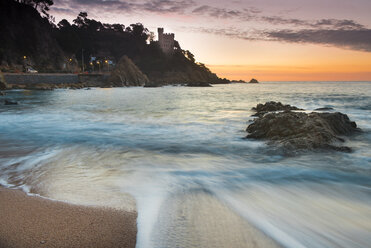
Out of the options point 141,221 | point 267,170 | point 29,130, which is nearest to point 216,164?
point 267,170

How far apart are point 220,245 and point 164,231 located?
0.51 m

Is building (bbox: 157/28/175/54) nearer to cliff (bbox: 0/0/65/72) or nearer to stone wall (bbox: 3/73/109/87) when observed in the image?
stone wall (bbox: 3/73/109/87)

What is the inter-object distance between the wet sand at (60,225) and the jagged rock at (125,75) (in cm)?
7636

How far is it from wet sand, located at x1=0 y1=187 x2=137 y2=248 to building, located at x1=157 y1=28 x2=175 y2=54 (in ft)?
436

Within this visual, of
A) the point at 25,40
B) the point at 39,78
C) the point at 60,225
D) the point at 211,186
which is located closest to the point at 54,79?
the point at 39,78

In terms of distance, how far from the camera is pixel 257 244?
7.11 ft

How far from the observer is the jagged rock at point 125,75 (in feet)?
254

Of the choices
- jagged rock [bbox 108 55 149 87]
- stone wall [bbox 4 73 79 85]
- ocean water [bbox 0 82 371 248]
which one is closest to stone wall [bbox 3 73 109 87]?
stone wall [bbox 4 73 79 85]

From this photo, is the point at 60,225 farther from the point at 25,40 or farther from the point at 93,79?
the point at 25,40

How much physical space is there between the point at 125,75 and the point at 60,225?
82.3 metres

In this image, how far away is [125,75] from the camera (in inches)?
3184

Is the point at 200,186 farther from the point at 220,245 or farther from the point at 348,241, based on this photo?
the point at 348,241

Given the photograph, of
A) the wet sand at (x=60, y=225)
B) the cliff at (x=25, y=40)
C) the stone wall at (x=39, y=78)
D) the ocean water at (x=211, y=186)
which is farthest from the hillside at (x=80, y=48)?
the wet sand at (x=60, y=225)

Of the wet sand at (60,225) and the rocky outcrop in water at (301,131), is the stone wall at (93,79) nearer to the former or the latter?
the rocky outcrop in water at (301,131)
